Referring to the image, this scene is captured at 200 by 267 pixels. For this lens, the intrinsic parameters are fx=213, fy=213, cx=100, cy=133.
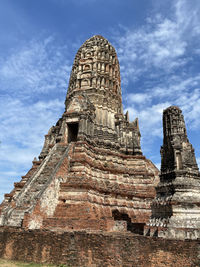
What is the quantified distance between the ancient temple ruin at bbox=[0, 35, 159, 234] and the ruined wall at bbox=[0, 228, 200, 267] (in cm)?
220

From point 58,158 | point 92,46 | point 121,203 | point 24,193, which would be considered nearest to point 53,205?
point 24,193

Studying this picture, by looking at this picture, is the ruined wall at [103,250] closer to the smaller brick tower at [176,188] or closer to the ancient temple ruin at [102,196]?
the ancient temple ruin at [102,196]

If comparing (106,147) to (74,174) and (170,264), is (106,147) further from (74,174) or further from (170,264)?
(170,264)

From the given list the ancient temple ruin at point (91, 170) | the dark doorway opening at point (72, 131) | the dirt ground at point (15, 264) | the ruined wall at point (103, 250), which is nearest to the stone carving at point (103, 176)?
the ancient temple ruin at point (91, 170)

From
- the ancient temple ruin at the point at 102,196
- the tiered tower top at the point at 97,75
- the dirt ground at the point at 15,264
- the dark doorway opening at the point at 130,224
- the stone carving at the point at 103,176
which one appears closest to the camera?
the dirt ground at the point at 15,264

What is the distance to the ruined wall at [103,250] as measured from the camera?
855 cm

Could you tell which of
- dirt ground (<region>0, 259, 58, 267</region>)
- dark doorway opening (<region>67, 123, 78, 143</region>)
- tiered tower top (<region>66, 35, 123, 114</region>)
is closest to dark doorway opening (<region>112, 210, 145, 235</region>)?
dark doorway opening (<region>67, 123, 78, 143</region>)

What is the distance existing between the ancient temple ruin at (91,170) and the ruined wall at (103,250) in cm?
220

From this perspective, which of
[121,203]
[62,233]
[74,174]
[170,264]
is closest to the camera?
[170,264]

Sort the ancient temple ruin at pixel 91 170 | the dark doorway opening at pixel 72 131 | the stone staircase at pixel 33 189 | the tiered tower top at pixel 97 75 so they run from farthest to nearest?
the tiered tower top at pixel 97 75 < the dark doorway opening at pixel 72 131 < the ancient temple ruin at pixel 91 170 < the stone staircase at pixel 33 189

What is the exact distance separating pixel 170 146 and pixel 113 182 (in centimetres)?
713

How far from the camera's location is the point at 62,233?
947 centimetres

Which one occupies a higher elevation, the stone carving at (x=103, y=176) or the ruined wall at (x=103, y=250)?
the stone carving at (x=103, y=176)

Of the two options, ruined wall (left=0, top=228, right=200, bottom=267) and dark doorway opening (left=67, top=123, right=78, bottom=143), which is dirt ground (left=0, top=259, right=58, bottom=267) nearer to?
ruined wall (left=0, top=228, right=200, bottom=267)
